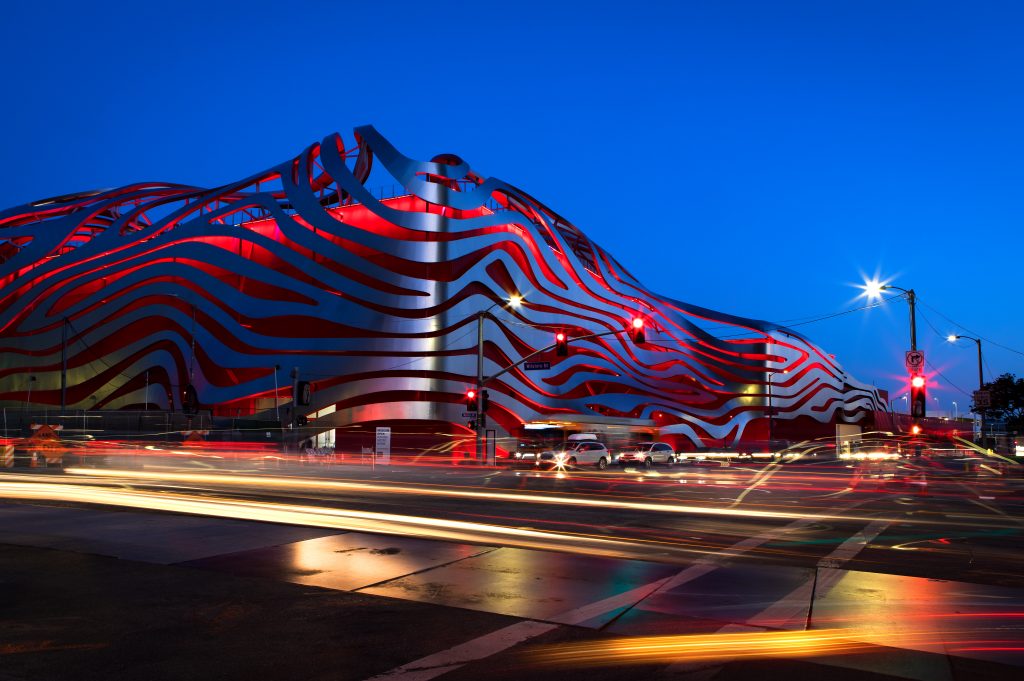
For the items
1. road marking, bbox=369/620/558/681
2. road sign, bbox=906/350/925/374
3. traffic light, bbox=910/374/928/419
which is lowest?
road marking, bbox=369/620/558/681

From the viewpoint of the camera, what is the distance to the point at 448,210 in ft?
221

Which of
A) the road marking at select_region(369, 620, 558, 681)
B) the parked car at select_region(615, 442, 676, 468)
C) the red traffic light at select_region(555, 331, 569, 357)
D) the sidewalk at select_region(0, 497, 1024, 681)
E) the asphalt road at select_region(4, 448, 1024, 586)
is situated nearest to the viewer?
the road marking at select_region(369, 620, 558, 681)

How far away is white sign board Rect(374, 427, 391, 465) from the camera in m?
41.7

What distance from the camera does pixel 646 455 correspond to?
51.8 metres

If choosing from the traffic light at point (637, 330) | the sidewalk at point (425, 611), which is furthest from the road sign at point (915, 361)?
the sidewalk at point (425, 611)

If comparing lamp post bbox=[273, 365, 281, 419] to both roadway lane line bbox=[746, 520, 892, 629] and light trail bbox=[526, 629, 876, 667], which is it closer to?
roadway lane line bbox=[746, 520, 892, 629]

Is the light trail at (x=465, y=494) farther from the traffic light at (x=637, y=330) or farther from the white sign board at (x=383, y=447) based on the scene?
the traffic light at (x=637, y=330)

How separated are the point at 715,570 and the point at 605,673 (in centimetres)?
477

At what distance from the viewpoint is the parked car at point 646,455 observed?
50031 mm

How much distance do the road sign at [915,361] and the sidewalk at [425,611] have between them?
1017 inches

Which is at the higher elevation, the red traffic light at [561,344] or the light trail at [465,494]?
the red traffic light at [561,344]

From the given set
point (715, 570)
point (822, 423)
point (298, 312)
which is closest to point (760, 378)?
point (822, 423)

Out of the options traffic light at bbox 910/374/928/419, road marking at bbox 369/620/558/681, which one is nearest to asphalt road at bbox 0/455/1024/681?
road marking at bbox 369/620/558/681

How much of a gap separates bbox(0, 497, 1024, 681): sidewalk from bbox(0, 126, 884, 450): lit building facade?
45.1 metres
